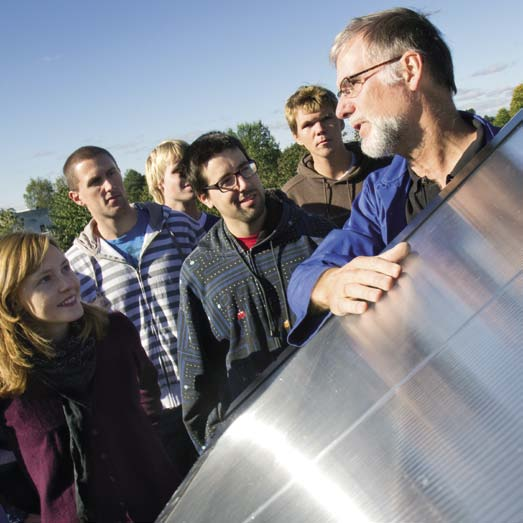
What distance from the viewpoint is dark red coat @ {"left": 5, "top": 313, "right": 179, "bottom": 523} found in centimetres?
244

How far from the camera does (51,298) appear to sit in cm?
269

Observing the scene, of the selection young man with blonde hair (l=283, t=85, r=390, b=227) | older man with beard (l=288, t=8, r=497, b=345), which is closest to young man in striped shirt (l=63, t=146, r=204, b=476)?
young man with blonde hair (l=283, t=85, r=390, b=227)

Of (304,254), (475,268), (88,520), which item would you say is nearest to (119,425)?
(88,520)

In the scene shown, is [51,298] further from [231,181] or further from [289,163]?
[289,163]

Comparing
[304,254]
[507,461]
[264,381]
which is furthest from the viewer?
[304,254]

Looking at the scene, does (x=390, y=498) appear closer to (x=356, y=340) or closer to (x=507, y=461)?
(x=507, y=461)

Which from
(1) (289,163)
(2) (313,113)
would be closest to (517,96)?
(1) (289,163)

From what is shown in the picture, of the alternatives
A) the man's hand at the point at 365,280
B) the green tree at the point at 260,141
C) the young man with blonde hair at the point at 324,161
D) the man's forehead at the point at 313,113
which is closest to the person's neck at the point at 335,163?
the young man with blonde hair at the point at 324,161

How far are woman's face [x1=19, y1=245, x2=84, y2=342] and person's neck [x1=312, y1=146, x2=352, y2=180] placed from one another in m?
2.21

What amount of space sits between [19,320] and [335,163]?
8.47ft

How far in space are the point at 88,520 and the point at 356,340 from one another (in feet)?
6.26

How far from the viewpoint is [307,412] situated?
971mm

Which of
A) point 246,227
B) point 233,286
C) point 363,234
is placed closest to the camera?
point 363,234

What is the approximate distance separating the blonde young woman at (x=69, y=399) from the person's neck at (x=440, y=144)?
177 centimetres
